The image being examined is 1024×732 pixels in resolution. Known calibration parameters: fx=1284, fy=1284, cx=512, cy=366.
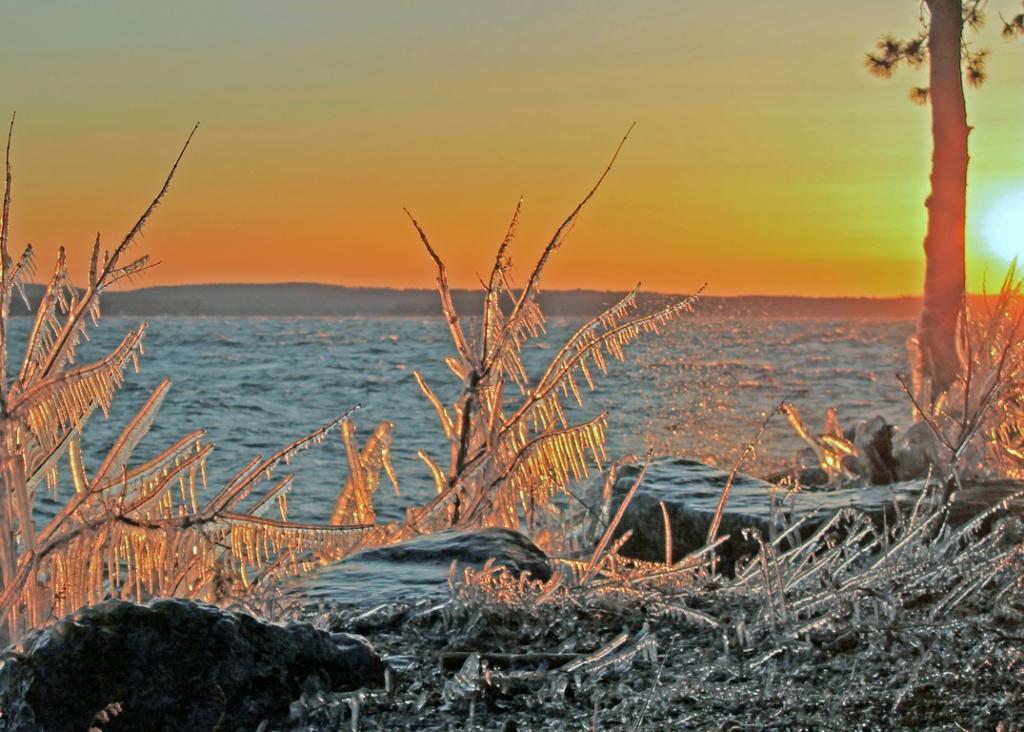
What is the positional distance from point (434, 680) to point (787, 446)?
1901 centimetres

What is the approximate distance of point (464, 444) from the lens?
22.1 ft

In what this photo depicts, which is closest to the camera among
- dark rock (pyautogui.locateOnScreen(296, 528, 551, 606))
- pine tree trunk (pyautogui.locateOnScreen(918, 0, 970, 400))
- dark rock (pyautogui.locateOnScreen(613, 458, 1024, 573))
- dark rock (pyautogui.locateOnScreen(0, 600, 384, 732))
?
dark rock (pyautogui.locateOnScreen(0, 600, 384, 732))

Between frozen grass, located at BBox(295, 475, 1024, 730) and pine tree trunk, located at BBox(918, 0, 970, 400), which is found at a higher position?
pine tree trunk, located at BBox(918, 0, 970, 400)

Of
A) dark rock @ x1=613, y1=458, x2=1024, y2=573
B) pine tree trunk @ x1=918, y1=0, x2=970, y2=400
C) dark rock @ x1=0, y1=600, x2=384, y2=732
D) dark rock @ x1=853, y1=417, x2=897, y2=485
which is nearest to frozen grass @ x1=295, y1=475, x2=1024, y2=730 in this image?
dark rock @ x1=0, y1=600, x2=384, y2=732

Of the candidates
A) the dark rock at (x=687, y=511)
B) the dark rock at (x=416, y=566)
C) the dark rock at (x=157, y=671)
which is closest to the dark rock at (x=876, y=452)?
the dark rock at (x=687, y=511)

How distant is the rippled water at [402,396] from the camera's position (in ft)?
71.4

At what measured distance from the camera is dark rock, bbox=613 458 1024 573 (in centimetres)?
673

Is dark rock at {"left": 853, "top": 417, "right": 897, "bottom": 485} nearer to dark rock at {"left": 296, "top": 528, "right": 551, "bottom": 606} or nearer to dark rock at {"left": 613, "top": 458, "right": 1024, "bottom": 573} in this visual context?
dark rock at {"left": 613, "top": 458, "right": 1024, "bottom": 573}

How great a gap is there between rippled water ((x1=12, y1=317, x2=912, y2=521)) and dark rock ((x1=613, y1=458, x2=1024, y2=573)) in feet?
6.71

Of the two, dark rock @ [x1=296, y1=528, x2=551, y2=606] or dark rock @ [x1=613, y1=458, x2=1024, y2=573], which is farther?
dark rock @ [x1=613, y1=458, x2=1024, y2=573]

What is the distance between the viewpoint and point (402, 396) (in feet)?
137

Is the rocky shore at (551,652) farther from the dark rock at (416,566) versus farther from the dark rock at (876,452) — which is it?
the dark rock at (876,452)

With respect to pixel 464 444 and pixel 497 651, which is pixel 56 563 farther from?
pixel 464 444

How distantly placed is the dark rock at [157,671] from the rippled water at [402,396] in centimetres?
663
